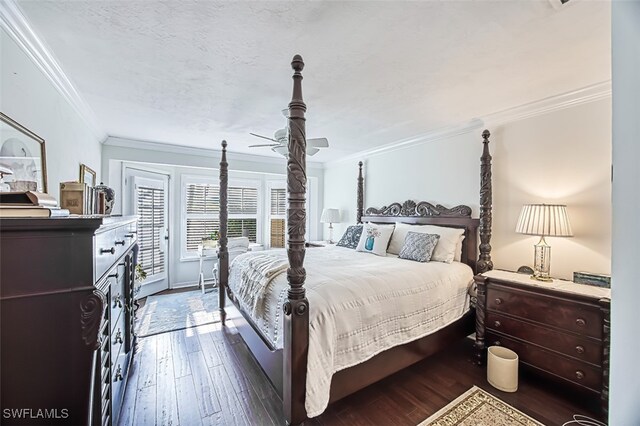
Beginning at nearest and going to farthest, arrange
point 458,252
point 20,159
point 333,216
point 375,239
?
point 20,159 → point 458,252 → point 375,239 → point 333,216

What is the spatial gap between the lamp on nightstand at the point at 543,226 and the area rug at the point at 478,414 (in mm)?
1108

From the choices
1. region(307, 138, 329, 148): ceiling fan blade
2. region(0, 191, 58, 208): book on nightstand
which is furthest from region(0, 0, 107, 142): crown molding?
region(307, 138, 329, 148): ceiling fan blade

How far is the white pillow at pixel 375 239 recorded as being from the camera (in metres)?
3.62

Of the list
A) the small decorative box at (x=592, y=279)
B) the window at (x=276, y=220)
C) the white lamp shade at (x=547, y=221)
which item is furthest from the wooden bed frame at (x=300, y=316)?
the window at (x=276, y=220)

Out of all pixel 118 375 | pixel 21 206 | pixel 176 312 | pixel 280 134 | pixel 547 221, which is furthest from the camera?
pixel 176 312

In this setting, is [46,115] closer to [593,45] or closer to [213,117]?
[213,117]

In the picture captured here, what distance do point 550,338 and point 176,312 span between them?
4226 millimetres

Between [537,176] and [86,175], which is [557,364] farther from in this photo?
[86,175]

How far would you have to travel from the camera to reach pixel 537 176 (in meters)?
2.73

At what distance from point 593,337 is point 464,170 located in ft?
6.55

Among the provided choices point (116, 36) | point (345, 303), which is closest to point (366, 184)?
point (345, 303)

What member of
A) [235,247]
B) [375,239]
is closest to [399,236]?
[375,239]

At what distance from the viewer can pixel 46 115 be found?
206cm

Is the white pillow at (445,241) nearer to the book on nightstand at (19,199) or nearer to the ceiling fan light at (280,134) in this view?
the ceiling fan light at (280,134)
